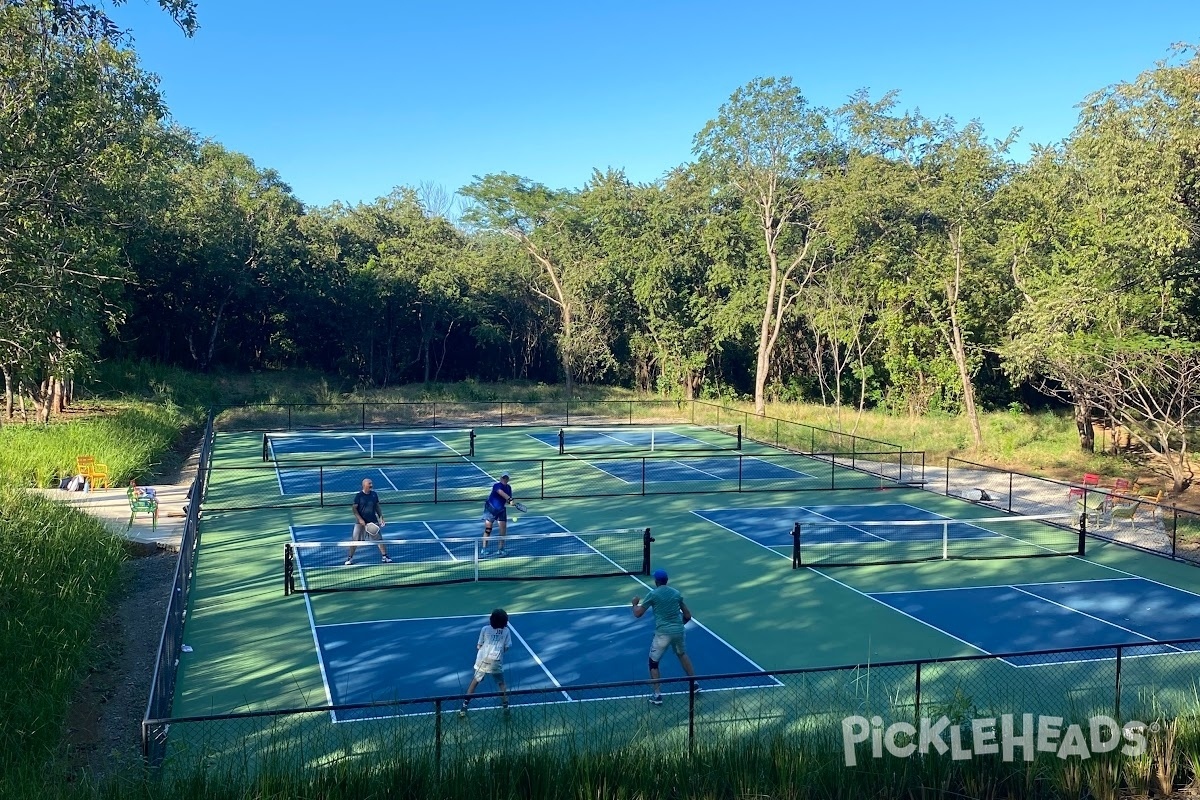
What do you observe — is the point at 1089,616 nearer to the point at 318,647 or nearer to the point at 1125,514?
the point at 1125,514

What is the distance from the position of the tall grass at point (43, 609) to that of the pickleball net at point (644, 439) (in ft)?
60.3

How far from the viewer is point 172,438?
3497 centimetres

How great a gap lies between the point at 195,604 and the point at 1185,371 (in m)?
24.8

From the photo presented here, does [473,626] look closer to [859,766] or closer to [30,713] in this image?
[30,713]

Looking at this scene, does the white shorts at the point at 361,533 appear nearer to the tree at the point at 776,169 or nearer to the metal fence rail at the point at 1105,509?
the metal fence rail at the point at 1105,509

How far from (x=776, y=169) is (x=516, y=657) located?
3834cm

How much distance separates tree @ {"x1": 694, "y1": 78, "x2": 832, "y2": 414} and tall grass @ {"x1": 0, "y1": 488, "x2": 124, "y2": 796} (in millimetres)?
33902

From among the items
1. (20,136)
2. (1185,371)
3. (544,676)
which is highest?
(20,136)

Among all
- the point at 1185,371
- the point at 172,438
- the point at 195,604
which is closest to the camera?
the point at 195,604

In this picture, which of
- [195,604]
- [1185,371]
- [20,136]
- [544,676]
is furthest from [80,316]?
[1185,371]

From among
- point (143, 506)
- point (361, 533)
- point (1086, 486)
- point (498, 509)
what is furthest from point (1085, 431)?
point (143, 506)

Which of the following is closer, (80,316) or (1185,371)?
(80,316)

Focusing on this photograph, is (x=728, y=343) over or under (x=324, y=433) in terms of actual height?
over

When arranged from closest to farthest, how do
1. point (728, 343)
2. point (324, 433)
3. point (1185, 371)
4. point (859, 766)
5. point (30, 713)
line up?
point (859, 766), point (30, 713), point (1185, 371), point (324, 433), point (728, 343)
